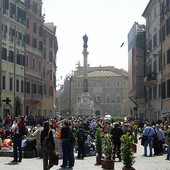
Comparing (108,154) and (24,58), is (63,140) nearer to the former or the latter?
(108,154)

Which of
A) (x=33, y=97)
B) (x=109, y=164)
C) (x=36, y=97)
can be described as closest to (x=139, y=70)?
(x=36, y=97)

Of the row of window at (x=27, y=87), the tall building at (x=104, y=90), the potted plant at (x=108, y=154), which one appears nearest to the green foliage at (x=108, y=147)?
the potted plant at (x=108, y=154)

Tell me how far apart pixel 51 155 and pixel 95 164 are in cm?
459

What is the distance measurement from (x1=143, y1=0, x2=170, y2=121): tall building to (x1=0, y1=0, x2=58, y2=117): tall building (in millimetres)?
14216

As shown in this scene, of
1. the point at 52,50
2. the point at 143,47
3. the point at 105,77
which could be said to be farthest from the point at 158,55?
the point at 105,77

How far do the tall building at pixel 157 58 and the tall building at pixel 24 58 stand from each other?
14.2 m

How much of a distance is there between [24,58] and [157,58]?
51.7 feet

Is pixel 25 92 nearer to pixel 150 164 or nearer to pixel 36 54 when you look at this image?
pixel 36 54

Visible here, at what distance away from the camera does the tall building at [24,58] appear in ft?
171

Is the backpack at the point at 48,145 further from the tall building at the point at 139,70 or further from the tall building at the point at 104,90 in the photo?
the tall building at the point at 104,90

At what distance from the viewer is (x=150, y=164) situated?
769 inches

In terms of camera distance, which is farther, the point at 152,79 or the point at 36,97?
the point at 36,97

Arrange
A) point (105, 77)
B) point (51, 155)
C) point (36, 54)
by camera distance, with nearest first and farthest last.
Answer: point (51, 155) < point (36, 54) < point (105, 77)

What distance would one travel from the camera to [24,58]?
191 ft
